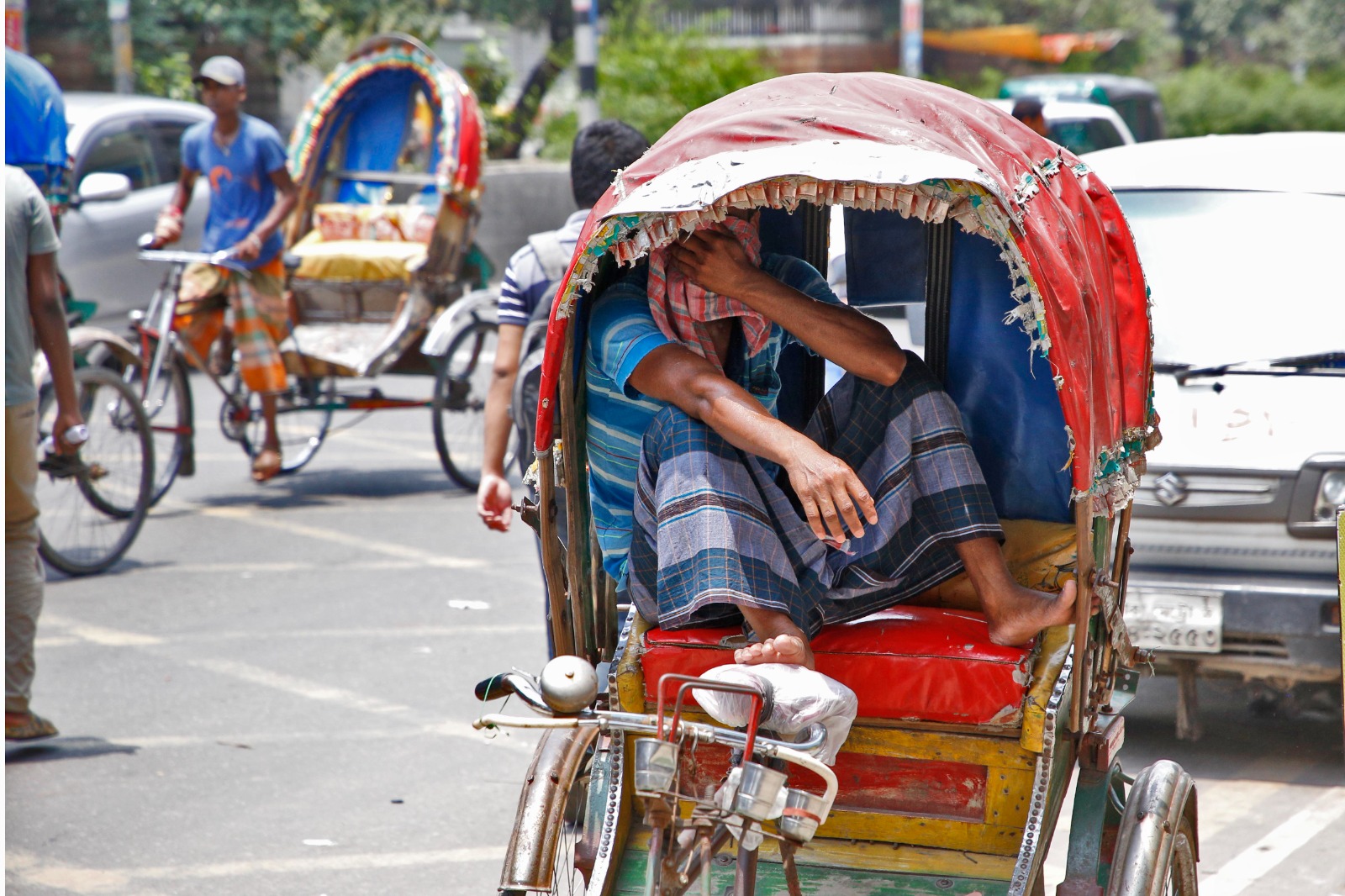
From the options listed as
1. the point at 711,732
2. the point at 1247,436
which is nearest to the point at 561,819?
the point at 711,732

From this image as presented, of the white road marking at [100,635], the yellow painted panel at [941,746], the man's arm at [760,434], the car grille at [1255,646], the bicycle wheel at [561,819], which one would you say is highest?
the man's arm at [760,434]

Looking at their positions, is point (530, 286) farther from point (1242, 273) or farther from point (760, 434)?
point (1242, 273)

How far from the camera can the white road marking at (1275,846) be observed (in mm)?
3928

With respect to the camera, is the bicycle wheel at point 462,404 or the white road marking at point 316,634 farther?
the bicycle wheel at point 462,404

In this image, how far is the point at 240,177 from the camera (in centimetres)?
823

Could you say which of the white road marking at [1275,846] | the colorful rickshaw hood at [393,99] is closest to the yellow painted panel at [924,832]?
the white road marking at [1275,846]

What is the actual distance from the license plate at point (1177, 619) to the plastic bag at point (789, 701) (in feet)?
7.13

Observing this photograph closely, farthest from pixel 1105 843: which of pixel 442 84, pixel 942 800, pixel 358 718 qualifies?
pixel 442 84

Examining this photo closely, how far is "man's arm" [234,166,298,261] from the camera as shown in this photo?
8.05m

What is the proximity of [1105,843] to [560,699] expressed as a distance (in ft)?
4.01

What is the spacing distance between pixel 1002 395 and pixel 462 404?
17.1 ft

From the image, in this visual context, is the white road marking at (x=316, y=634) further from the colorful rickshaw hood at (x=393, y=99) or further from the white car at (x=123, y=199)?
the white car at (x=123, y=199)

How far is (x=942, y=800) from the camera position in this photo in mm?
3012

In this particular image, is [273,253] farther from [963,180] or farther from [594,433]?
[963,180]
